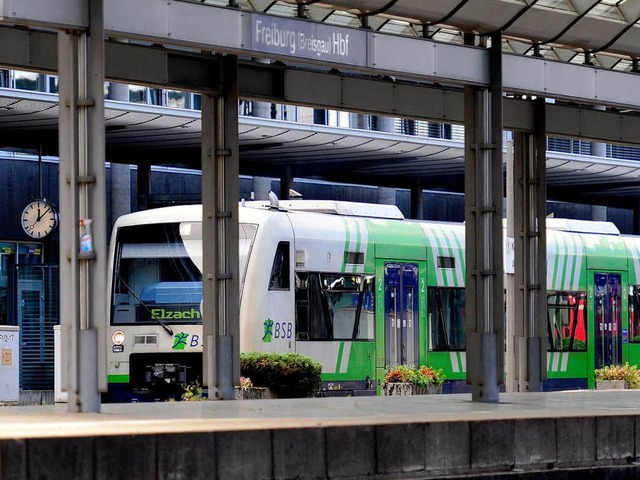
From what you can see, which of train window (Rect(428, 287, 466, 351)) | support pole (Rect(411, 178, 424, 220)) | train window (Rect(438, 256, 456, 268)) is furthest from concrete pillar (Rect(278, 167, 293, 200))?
train window (Rect(428, 287, 466, 351))

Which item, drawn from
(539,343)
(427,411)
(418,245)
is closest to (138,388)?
(418,245)

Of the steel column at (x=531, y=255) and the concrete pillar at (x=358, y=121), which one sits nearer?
the steel column at (x=531, y=255)

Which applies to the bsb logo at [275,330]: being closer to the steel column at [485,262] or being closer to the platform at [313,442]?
the steel column at [485,262]

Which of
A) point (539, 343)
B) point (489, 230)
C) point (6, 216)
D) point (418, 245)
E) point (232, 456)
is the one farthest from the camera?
point (6, 216)

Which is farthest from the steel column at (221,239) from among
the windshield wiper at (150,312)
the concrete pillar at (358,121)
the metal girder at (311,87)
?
the concrete pillar at (358,121)

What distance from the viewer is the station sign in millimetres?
14812

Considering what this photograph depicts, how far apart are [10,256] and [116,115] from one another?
5989 millimetres

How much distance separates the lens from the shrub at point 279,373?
2088cm

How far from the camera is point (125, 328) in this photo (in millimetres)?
23703

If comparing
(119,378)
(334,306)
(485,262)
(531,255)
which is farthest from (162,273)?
(485,262)

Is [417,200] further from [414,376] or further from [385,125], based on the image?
[414,376]

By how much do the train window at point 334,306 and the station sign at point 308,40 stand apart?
8675mm

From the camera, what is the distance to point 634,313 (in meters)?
29.2

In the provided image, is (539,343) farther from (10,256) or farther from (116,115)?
(10,256)
